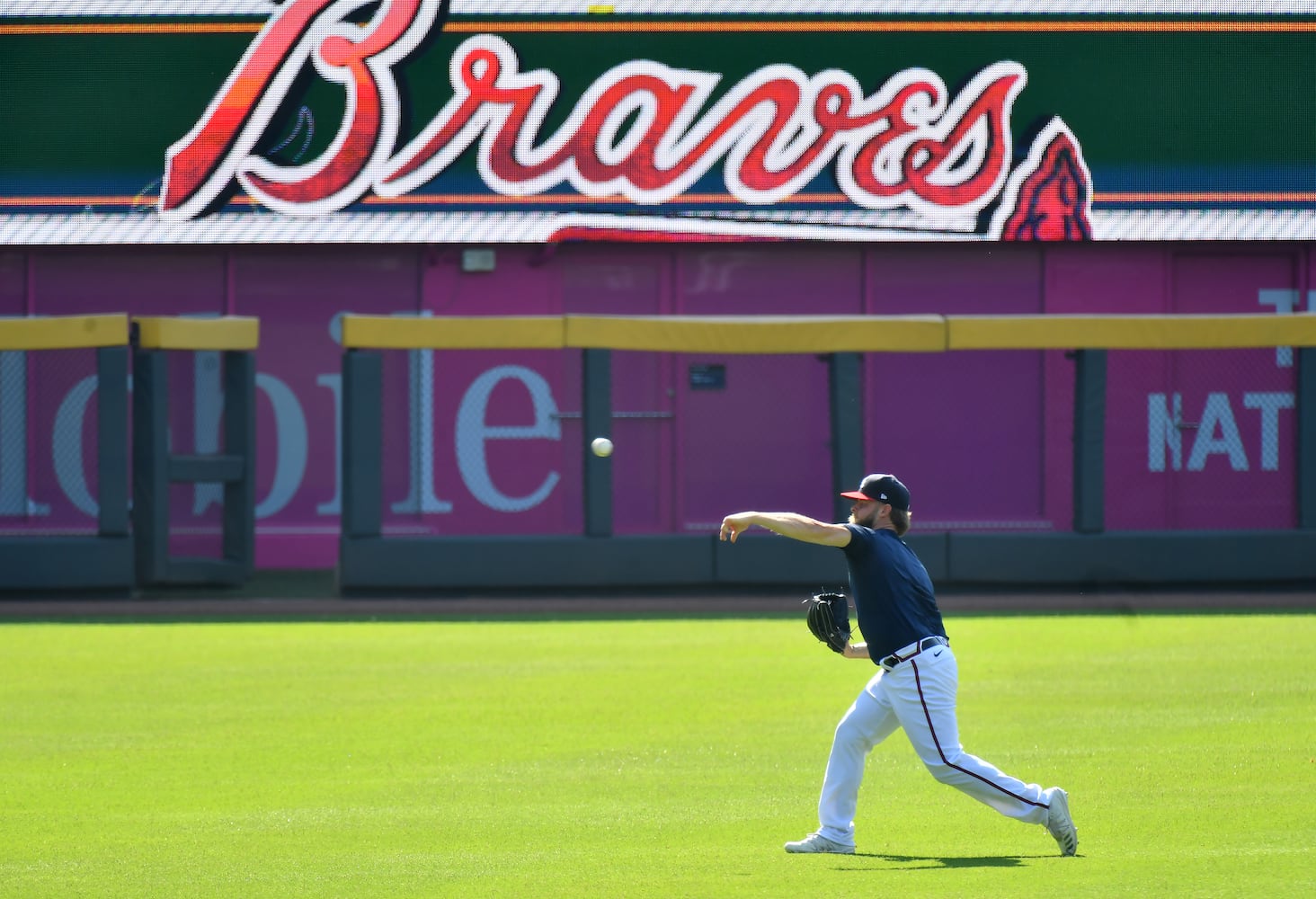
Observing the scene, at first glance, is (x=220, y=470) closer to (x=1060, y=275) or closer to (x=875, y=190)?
(x=875, y=190)

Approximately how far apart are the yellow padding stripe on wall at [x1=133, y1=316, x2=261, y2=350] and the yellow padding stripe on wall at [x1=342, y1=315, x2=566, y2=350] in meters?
1.35

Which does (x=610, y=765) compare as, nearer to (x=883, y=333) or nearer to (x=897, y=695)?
(x=897, y=695)

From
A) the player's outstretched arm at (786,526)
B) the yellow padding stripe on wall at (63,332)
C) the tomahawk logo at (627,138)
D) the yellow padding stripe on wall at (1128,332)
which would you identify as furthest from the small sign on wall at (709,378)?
the player's outstretched arm at (786,526)

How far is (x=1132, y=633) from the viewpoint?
50.1 ft

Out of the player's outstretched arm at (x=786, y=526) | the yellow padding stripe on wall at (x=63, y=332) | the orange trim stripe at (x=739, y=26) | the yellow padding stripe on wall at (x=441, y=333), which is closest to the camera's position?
the player's outstretched arm at (x=786, y=526)

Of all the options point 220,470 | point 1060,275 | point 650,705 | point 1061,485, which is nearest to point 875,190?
point 1060,275

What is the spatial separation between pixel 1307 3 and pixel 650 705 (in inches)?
601

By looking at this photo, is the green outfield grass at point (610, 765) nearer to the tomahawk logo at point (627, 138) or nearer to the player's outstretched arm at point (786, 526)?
the player's outstretched arm at point (786, 526)

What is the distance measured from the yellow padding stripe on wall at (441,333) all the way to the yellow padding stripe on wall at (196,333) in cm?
135

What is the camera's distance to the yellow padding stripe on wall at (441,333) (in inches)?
734

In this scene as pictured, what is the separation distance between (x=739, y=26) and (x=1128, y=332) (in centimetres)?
649

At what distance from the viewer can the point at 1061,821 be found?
7.16 m

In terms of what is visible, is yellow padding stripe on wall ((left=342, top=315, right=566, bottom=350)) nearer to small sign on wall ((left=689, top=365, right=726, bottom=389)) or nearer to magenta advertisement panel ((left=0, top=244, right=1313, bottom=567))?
magenta advertisement panel ((left=0, top=244, right=1313, bottom=567))

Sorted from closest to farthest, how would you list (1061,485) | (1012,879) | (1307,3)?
1. (1012,879)
2. (1061,485)
3. (1307,3)
